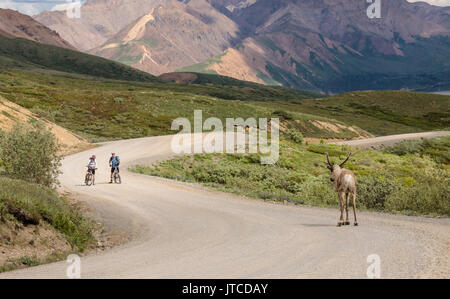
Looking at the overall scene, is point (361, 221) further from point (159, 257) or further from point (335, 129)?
point (335, 129)

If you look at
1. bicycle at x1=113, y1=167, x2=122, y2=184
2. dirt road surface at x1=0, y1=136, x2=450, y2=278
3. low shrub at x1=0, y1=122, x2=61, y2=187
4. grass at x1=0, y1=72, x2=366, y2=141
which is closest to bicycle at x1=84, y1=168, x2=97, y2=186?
bicycle at x1=113, y1=167, x2=122, y2=184

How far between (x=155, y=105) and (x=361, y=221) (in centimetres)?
8732

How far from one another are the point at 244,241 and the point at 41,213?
7072 mm

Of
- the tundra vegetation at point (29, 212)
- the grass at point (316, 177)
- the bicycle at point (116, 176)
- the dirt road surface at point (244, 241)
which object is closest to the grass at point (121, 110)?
the grass at point (316, 177)

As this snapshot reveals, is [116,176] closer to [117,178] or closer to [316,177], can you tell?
[117,178]

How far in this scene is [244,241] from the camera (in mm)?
13906

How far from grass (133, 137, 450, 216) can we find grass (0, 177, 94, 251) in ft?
40.3

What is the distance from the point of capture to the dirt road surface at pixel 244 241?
32.6 ft

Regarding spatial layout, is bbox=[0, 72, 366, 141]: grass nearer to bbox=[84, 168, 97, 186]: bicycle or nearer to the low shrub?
bbox=[84, 168, 97, 186]: bicycle

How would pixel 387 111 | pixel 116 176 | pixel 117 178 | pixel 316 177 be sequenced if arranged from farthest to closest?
pixel 387 111
pixel 316 177
pixel 117 178
pixel 116 176

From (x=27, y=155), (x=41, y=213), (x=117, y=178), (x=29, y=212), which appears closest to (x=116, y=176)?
(x=117, y=178)

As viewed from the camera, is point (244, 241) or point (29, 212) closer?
point (244, 241)

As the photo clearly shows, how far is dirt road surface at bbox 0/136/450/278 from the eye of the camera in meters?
9.94
